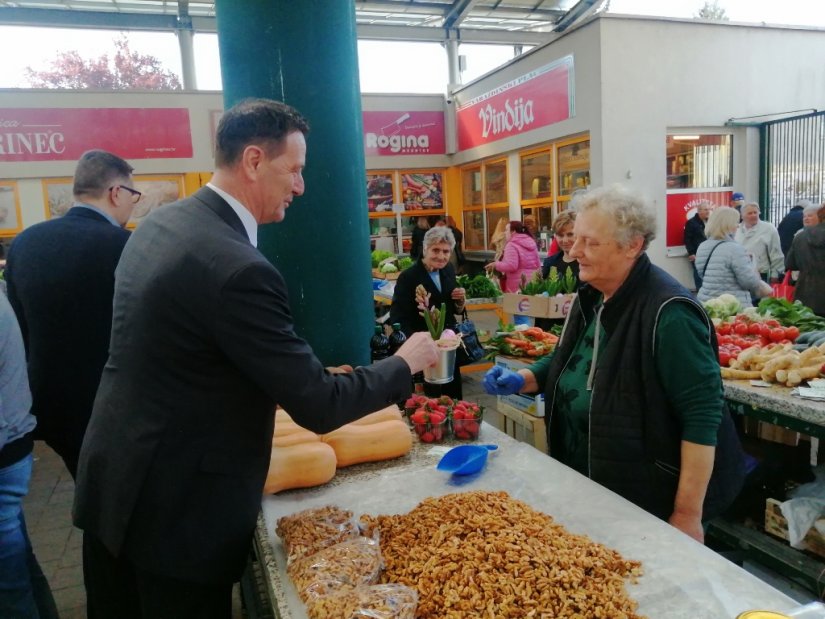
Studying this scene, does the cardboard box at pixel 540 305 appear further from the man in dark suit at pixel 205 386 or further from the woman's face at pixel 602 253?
the man in dark suit at pixel 205 386

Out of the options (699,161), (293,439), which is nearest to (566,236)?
(293,439)

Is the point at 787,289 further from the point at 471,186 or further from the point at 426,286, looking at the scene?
the point at 471,186

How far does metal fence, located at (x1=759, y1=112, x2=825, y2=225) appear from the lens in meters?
9.19

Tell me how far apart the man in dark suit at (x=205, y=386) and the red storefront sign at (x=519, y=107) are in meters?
8.44

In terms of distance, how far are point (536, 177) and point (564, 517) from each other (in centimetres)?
969

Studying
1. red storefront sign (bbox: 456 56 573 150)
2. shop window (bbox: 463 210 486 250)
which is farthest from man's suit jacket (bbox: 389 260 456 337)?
shop window (bbox: 463 210 486 250)

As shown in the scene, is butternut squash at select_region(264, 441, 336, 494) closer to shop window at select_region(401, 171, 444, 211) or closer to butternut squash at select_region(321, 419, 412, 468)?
butternut squash at select_region(321, 419, 412, 468)

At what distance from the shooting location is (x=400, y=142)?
1316cm

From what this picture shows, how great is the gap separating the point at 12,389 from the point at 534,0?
48.9 feet

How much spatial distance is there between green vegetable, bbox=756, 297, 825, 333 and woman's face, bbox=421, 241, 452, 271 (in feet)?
8.15

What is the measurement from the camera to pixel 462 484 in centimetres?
206

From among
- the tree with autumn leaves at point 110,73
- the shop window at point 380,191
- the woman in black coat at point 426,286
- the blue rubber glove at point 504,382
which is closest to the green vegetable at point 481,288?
the woman in black coat at point 426,286

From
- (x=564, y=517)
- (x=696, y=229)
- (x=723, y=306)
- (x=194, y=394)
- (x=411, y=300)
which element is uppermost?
(x=696, y=229)

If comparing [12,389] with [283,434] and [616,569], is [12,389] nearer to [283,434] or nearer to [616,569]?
[283,434]
